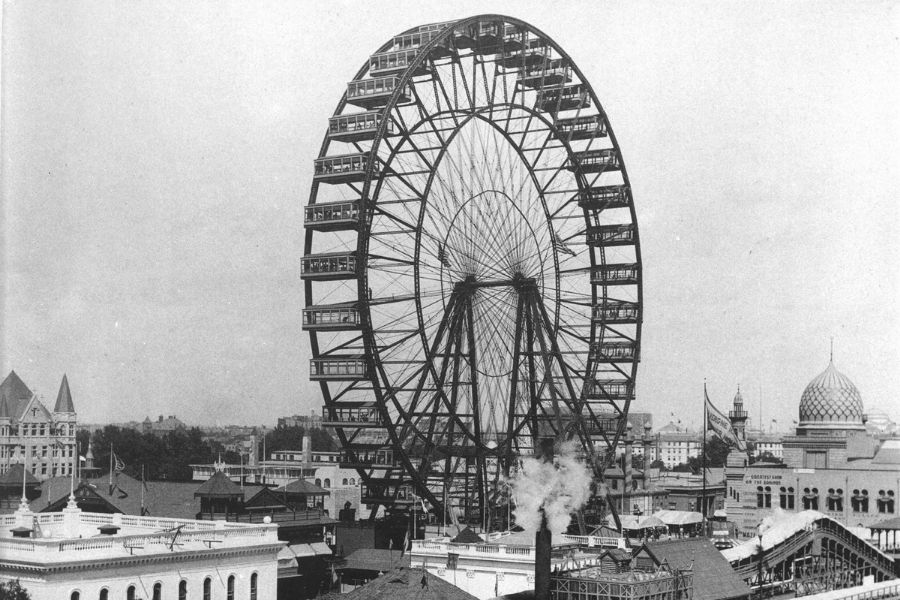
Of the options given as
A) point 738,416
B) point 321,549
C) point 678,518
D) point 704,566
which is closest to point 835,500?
point 678,518

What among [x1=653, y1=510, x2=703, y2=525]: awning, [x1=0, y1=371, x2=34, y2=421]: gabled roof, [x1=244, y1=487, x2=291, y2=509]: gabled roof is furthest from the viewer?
[x1=0, y1=371, x2=34, y2=421]: gabled roof

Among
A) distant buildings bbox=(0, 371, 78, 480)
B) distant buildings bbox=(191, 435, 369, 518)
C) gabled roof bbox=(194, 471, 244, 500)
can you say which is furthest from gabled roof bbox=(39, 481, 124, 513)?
distant buildings bbox=(0, 371, 78, 480)

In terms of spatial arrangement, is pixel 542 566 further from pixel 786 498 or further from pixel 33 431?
pixel 33 431

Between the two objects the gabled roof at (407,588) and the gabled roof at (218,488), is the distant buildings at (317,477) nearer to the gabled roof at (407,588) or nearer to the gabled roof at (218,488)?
the gabled roof at (218,488)

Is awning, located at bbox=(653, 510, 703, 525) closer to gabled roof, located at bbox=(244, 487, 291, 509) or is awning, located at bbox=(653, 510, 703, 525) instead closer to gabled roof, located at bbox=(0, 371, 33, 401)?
gabled roof, located at bbox=(244, 487, 291, 509)

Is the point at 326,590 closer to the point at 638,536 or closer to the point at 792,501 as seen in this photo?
the point at 638,536

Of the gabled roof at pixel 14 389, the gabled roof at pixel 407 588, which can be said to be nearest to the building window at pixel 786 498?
the gabled roof at pixel 407 588
